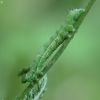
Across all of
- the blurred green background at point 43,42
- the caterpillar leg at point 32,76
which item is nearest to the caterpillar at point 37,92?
the caterpillar leg at point 32,76

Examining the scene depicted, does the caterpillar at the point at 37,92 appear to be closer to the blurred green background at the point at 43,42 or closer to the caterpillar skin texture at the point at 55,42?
the caterpillar skin texture at the point at 55,42

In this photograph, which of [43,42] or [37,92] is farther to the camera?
[43,42]

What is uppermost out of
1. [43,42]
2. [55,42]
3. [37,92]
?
[43,42]

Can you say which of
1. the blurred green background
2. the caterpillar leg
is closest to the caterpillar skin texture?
the caterpillar leg

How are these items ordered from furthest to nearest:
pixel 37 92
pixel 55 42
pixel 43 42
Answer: pixel 43 42 < pixel 55 42 < pixel 37 92

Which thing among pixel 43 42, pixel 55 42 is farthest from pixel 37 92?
pixel 43 42

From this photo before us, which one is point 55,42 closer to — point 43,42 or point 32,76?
point 32,76

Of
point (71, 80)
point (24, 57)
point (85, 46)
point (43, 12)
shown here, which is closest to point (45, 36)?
point (24, 57)
